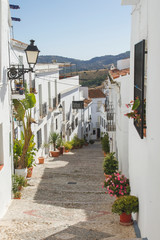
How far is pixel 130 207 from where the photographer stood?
629 cm

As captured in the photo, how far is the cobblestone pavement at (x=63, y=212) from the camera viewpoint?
6332mm

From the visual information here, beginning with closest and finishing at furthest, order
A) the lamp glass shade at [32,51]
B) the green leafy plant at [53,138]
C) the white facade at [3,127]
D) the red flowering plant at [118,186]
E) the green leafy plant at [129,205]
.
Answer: the green leafy plant at [129,205] → the red flowering plant at [118,186] → the white facade at [3,127] → the lamp glass shade at [32,51] → the green leafy plant at [53,138]

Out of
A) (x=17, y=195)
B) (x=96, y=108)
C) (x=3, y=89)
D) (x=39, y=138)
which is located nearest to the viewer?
(x=3, y=89)

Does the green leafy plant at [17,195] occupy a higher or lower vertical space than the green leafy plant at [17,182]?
lower

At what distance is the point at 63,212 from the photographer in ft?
27.0

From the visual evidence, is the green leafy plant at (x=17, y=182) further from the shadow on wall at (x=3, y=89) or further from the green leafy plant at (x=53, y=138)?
the green leafy plant at (x=53, y=138)

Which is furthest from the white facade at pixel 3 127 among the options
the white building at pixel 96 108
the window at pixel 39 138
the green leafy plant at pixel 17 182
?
the white building at pixel 96 108

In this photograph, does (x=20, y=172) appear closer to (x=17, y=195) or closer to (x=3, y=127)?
(x=17, y=195)

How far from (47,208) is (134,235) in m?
3.17

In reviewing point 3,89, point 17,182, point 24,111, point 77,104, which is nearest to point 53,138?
point 77,104

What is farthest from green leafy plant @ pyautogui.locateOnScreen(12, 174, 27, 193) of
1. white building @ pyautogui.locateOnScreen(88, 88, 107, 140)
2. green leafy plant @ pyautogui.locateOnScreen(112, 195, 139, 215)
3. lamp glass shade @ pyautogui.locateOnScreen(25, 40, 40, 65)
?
white building @ pyautogui.locateOnScreen(88, 88, 107, 140)

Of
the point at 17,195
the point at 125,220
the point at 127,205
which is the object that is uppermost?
the point at 127,205

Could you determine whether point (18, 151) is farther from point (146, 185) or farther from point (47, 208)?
point (146, 185)

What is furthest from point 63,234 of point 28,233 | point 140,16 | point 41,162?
point 41,162
